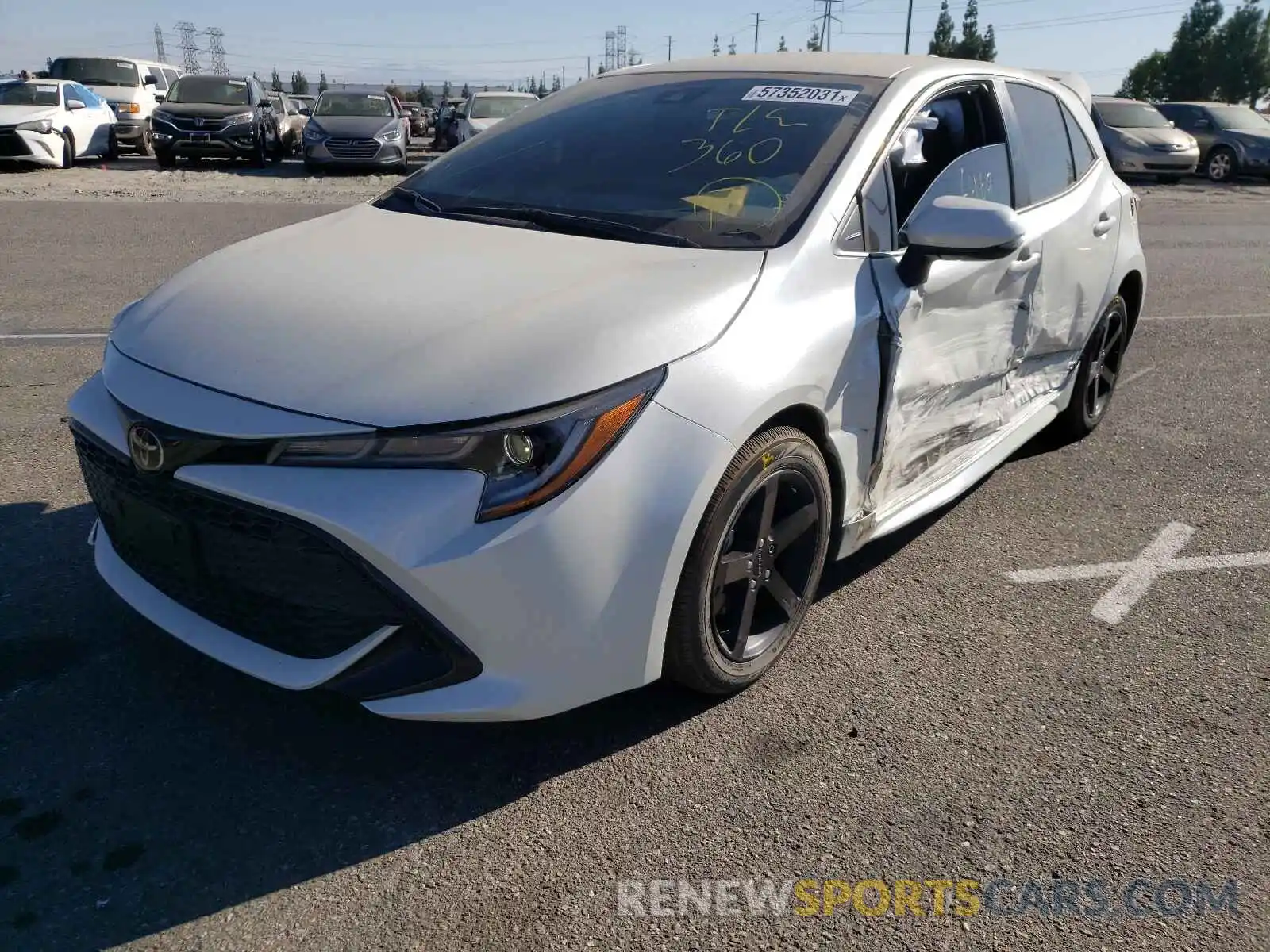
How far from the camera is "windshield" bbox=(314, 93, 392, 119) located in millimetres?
19297

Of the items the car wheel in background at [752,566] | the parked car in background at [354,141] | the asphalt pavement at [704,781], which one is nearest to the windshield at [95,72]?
the parked car in background at [354,141]

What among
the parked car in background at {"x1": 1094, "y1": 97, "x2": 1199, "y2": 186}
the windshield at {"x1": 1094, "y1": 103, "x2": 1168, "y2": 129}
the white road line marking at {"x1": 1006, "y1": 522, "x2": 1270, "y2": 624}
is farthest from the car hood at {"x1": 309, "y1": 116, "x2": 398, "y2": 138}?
the white road line marking at {"x1": 1006, "y1": 522, "x2": 1270, "y2": 624}

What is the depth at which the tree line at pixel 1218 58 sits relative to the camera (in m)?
58.8

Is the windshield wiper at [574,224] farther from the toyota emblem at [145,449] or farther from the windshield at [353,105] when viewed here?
the windshield at [353,105]

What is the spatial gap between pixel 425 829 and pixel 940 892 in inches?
44.3

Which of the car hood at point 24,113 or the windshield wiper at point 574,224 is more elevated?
the windshield wiper at point 574,224

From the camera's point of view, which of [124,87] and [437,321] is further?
[124,87]

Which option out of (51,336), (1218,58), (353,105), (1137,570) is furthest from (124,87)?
(1218,58)

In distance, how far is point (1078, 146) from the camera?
460cm

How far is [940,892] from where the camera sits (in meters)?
2.26

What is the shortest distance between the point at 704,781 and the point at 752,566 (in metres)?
0.56

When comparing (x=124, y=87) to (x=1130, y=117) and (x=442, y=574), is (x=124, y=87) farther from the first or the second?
(x=442, y=574)

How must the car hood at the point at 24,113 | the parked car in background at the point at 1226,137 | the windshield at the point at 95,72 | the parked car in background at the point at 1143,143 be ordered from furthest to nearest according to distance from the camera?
the parked car in background at the point at 1226,137 → the windshield at the point at 95,72 → the parked car in background at the point at 1143,143 → the car hood at the point at 24,113

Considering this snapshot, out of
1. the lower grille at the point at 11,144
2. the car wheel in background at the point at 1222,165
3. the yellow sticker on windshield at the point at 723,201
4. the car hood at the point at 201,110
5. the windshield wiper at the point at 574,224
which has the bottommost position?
the car wheel in background at the point at 1222,165
